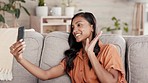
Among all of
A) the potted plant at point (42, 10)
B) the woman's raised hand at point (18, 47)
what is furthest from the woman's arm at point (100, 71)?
the potted plant at point (42, 10)

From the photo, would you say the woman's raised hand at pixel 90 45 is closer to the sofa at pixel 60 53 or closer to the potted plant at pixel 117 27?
the sofa at pixel 60 53

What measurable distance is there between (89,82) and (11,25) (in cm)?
283

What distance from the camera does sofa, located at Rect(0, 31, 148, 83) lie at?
1.83 m

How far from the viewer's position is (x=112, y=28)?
196 inches

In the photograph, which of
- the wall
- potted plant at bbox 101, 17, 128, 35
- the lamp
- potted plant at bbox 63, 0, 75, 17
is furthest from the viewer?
the lamp

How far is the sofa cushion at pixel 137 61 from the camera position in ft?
5.93

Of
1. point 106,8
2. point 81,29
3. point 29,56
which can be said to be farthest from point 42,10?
point 81,29

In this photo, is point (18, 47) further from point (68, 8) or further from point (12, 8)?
point (68, 8)

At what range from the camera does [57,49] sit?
192 cm

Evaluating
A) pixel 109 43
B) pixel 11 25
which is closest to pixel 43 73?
pixel 109 43

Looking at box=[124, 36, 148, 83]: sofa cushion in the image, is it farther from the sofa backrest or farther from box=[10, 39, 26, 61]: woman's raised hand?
box=[10, 39, 26, 61]: woman's raised hand

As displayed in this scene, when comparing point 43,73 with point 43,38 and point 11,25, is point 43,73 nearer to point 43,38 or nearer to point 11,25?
point 43,38

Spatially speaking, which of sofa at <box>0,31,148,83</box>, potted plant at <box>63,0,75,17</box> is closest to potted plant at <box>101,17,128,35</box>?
potted plant at <box>63,0,75,17</box>

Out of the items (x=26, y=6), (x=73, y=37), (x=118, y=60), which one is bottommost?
(x=118, y=60)
